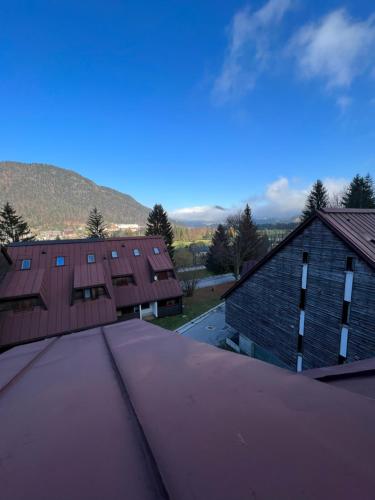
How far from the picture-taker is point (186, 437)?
4.15 ft

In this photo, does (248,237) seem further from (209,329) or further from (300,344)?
(300,344)

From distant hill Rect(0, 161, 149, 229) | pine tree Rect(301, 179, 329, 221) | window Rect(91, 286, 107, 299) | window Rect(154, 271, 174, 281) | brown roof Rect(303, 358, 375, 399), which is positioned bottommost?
window Rect(91, 286, 107, 299)

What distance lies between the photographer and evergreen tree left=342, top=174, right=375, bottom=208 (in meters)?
34.7

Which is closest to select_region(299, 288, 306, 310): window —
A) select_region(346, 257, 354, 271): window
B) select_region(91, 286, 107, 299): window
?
select_region(346, 257, 354, 271): window

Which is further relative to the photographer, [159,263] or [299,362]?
[159,263]

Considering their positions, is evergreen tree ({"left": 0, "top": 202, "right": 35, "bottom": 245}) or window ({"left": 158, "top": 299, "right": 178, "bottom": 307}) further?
evergreen tree ({"left": 0, "top": 202, "right": 35, "bottom": 245})

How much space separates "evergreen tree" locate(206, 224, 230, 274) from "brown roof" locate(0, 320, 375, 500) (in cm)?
3375

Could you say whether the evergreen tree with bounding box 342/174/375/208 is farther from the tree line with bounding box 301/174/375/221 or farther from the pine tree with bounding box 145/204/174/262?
the pine tree with bounding box 145/204/174/262

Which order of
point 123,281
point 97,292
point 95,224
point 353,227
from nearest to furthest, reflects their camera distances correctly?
point 353,227
point 97,292
point 123,281
point 95,224

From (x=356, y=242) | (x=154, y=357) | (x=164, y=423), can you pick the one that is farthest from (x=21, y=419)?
(x=356, y=242)

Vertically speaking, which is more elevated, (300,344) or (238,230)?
(238,230)

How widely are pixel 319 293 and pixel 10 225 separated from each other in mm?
37141

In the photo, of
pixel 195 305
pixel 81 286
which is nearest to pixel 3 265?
pixel 81 286

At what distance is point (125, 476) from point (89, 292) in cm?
1673
